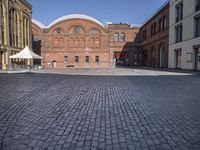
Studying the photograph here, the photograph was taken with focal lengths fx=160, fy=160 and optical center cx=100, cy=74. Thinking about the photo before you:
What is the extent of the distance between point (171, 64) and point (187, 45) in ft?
17.9

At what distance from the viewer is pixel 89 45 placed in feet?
129

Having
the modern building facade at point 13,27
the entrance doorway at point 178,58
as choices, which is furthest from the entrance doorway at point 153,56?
the modern building facade at point 13,27

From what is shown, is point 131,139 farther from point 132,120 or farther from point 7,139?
point 7,139

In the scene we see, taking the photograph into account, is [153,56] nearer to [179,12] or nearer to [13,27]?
[179,12]

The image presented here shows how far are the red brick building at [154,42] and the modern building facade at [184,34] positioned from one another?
2322mm

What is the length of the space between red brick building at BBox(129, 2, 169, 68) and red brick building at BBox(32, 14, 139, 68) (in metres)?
8.68

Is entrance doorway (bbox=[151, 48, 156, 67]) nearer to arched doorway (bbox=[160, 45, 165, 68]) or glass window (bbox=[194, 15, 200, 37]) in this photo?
arched doorway (bbox=[160, 45, 165, 68])

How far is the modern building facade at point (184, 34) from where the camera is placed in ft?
70.2

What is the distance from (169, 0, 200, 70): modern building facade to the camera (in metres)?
21.4

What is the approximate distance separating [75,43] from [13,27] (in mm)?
15062

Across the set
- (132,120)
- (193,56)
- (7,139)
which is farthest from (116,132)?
(193,56)

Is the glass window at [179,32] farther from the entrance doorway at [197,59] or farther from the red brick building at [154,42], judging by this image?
the entrance doorway at [197,59]

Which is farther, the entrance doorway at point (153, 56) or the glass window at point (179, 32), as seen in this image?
the entrance doorway at point (153, 56)

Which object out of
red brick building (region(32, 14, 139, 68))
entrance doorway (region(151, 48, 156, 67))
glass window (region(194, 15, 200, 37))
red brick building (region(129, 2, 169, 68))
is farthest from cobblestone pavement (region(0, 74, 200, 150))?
red brick building (region(32, 14, 139, 68))
